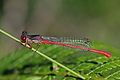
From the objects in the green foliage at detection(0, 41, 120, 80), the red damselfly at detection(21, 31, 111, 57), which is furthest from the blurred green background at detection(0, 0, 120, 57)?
the red damselfly at detection(21, 31, 111, 57)

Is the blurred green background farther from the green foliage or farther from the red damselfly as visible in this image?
the red damselfly

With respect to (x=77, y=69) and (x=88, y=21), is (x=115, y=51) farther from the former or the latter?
(x=88, y=21)

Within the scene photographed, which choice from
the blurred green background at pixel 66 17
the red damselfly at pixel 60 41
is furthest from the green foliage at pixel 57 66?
the blurred green background at pixel 66 17

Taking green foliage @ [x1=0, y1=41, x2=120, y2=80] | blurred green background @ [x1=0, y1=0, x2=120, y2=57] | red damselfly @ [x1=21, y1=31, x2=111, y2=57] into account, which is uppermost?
red damselfly @ [x1=21, y1=31, x2=111, y2=57]

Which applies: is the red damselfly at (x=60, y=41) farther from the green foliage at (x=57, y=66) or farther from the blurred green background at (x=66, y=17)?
the blurred green background at (x=66, y=17)

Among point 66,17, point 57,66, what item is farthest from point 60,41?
point 66,17

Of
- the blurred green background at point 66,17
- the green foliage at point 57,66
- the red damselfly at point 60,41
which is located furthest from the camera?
the blurred green background at point 66,17
